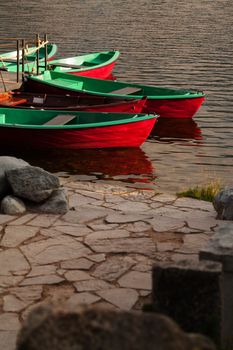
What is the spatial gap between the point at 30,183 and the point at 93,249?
5.49 feet

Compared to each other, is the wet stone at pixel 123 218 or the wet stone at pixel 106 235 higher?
the wet stone at pixel 106 235

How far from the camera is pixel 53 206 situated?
8.61 metres

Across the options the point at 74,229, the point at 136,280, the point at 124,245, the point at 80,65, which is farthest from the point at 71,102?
the point at 136,280

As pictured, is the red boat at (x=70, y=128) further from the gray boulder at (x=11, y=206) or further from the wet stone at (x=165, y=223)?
the wet stone at (x=165, y=223)

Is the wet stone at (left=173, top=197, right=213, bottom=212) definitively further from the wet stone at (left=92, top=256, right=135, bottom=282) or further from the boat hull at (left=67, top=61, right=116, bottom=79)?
the boat hull at (left=67, top=61, right=116, bottom=79)

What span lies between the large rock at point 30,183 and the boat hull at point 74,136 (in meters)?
7.61

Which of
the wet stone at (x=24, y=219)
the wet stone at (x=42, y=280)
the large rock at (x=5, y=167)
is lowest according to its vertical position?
the wet stone at (x=24, y=219)

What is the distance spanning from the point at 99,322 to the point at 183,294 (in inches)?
64.0

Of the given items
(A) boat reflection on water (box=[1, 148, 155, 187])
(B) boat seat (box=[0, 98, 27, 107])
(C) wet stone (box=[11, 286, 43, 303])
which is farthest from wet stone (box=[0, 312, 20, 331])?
(B) boat seat (box=[0, 98, 27, 107])

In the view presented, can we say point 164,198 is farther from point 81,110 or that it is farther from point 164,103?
point 164,103

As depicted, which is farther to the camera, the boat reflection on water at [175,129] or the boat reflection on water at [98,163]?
the boat reflection on water at [175,129]

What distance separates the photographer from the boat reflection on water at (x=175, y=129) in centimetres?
2044

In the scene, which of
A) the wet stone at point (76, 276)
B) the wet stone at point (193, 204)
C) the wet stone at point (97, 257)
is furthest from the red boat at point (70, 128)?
the wet stone at point (76, 276)

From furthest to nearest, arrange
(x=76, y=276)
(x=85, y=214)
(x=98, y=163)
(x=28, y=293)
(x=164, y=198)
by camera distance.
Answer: (x=98, y=163) < (x=164, y=198) < (x=85, y=214) < (x=76, y=276) < (x=28, y=293)
